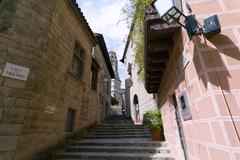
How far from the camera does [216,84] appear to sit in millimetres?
1229

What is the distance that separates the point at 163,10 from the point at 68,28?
12.7 ft

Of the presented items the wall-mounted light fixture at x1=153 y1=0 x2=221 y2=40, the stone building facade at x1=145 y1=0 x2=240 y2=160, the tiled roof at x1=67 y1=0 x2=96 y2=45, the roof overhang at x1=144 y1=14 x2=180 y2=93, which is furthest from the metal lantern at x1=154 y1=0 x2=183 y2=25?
the tiled roof at x1=67 y1=0 x2=96 y2=45

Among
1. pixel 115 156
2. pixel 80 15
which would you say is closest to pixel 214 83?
pixel 115 156

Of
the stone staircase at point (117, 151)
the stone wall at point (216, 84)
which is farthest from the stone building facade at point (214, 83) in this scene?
the stone staircase at point (117, 151)

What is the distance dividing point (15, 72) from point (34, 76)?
363 mm

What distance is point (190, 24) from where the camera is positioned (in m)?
1.44

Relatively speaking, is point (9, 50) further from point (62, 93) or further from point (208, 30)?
point (208, 30)

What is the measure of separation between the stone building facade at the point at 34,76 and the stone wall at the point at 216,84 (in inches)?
116

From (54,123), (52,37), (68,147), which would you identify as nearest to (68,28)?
(52,37)

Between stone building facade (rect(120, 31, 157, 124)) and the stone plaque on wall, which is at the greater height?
stone building facade (rect(120, 31, 157, 124))

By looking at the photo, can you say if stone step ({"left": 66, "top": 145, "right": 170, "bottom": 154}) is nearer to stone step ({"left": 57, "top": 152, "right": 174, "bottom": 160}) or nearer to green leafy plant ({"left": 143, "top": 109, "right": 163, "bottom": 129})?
stone step ({"left": 57, "top": 152, "right": 174, "bottom": 160})

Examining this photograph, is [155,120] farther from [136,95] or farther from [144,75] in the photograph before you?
[136,95]

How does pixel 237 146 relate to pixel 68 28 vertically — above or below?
below

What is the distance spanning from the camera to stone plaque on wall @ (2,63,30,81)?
8.74 feet
